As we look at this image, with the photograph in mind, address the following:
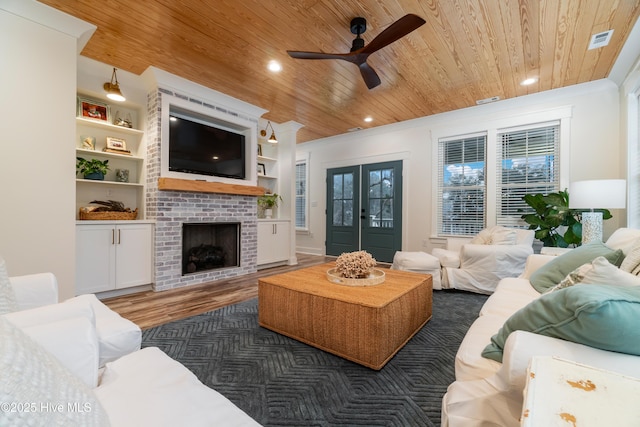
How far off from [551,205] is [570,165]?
711 mm

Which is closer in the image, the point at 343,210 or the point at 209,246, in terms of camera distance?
the point at 209,246

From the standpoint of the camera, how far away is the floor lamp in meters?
2.59

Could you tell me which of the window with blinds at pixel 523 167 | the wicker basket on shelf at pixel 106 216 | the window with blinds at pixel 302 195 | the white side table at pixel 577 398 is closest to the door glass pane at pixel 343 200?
the window with blinds at pixel 302 195

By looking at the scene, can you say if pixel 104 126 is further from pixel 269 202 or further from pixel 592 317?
pixel 592 317

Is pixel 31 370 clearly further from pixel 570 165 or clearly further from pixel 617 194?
pixel 570 165

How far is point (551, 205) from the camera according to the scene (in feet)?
11.7

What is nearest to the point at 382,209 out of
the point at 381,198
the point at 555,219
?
the point at 381,198

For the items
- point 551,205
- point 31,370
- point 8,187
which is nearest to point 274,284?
point 31,370

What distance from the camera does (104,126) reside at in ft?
10.8

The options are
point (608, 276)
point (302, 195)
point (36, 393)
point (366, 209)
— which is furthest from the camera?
point (302, 195)

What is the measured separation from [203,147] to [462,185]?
13.5 feet

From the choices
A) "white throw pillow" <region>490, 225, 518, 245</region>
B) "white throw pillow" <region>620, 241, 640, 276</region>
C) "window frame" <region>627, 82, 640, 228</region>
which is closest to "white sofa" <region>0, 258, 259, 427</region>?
"white throw pillow" <region>620, 241, 640, 276</region>

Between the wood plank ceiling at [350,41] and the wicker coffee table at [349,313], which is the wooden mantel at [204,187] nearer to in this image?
the wood plank ceiling at [350,41]

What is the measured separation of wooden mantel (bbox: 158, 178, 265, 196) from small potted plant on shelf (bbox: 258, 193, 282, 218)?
0.73 metres
